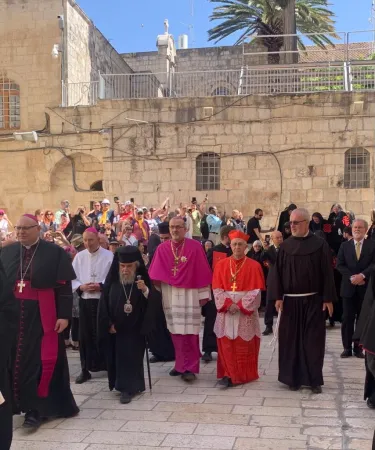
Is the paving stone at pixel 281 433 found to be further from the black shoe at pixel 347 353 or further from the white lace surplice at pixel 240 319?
the black shoe at pixel 347 353

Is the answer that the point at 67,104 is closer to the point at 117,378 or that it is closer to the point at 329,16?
the point at 329,16

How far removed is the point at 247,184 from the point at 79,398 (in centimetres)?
1181

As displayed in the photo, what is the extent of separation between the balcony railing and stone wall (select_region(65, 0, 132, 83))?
0.76 meters

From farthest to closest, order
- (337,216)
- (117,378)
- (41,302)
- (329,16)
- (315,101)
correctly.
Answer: (329,16)
(315,101)
(337,216)
(117,378)
(41,302)

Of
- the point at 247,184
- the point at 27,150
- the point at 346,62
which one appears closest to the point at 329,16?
the point at 346,62

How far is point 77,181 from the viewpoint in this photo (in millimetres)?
18594

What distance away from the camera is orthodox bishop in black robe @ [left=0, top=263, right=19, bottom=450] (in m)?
3.54

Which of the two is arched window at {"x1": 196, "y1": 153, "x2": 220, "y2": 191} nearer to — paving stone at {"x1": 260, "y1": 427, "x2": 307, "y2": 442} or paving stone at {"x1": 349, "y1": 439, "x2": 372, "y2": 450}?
paving stone at {"x1": 260, "y1": 427, "x2": 307, "y2": 442}

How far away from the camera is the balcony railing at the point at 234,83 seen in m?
17.2

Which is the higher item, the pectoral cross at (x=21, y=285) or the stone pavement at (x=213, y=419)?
the pectoral cross at (x=21, y=285)

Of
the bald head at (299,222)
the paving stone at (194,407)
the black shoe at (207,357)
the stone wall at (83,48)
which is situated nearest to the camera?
the paving stone at (194,407)

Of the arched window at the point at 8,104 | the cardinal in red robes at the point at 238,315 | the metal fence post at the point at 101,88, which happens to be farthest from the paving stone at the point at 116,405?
the arched window at the point at 8,104

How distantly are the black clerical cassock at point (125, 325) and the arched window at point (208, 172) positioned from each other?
11.4 metres

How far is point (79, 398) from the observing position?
18.6 ft
